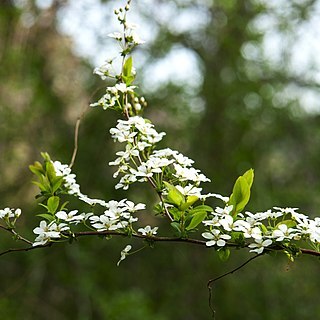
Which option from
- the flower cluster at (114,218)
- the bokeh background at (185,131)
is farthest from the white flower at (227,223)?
the bokeh background at (185,131)

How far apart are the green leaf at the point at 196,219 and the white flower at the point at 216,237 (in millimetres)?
27

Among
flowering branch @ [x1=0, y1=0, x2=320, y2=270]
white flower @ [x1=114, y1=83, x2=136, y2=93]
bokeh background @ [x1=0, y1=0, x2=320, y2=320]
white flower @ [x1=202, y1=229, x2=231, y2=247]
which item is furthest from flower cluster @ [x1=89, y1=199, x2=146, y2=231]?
bokeh background @ [x1=0, y1=0, x2=320, y2=320]

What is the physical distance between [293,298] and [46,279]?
4.26 ft

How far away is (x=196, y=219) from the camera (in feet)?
3.03

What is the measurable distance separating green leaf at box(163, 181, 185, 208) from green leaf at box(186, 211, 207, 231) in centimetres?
3

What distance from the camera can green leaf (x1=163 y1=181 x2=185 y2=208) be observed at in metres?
0.91

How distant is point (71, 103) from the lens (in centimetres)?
333

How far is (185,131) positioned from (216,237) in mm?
2317

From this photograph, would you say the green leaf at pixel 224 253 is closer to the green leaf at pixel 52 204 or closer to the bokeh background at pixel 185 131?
the green leaf at pixel 52 204

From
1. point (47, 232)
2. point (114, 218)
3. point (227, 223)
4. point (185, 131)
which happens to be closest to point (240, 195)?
point (227, 223)

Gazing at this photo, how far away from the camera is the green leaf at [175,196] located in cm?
91

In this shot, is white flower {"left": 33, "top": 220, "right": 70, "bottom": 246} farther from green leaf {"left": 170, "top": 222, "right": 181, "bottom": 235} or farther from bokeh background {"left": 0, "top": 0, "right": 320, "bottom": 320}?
bokeh background {"left": 0, "top": 0, "right": 320, "bottom": 320}

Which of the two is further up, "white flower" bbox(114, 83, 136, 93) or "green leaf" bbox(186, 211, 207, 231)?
"white flower" bbox(114, 83, 136, 93)

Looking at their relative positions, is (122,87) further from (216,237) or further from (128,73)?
(216,237)
